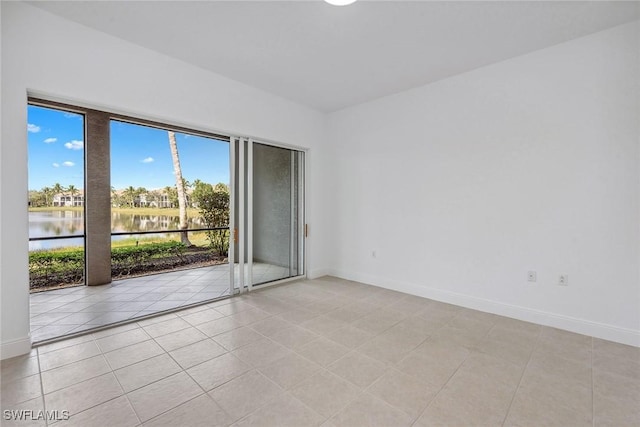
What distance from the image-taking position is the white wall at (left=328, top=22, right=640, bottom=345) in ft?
8.56

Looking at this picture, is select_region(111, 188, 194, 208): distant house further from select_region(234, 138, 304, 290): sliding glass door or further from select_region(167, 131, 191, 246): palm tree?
select_region(234, 138, 304, 290): sliding glass door

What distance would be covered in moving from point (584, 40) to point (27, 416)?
5360 mm

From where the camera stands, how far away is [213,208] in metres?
6.58

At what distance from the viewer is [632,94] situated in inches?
99.8

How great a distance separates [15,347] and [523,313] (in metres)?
4.86

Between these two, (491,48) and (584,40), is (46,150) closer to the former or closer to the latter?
(491,48)

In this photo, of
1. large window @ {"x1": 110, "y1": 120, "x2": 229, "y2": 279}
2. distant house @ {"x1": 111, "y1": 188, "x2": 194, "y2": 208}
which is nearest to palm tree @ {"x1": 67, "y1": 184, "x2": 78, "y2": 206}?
large window @ {"x1": 110, "y1": 120, "x2": 229, "y2": 279}

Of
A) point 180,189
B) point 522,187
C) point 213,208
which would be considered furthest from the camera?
point 213,208

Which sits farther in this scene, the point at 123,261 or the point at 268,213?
the point at 123,261

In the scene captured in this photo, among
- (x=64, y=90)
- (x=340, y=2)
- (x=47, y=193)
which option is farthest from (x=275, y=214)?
(x=47, y=193)

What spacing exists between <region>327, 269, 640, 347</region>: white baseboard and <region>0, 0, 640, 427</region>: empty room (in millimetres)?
18

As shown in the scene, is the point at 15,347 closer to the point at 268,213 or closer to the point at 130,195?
the point at 268,213

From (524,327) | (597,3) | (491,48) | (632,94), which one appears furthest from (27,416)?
(632,94)

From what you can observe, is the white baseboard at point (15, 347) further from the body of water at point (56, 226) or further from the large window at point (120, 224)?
the body of water at point (56, 226)
